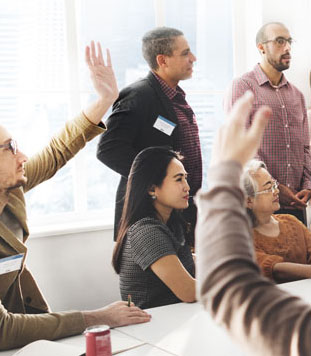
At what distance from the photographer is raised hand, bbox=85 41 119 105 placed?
7.80ft

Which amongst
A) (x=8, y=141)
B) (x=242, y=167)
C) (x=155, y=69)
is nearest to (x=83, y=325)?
(x=8, y=141)

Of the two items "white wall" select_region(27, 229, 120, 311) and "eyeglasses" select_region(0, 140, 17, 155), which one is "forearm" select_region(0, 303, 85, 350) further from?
"white wall" select_region(27, 229, 120, 311)

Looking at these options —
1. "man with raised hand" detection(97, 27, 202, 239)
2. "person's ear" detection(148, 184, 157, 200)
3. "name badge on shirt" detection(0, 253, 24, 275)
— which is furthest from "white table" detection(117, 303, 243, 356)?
"man with raised hand" detection(97, 27, 202, 239)

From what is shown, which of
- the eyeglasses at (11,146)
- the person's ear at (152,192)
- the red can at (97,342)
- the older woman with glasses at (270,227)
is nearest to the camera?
the red can at (97,342)

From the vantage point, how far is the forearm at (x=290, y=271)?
8.42ft

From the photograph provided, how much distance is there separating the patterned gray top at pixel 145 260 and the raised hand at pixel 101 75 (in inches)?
23.1

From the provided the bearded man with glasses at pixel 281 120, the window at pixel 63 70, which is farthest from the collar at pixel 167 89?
the window at pixel 63 70

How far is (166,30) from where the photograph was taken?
330 centimetres

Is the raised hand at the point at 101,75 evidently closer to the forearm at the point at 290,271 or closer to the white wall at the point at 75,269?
the forearm at the point at 290,271

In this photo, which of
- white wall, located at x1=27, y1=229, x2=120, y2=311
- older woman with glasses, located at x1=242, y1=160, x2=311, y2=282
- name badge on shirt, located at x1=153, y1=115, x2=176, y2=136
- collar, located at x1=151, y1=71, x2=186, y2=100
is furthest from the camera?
white wall, located at x1=27, y1=229, x2=120, y2=311

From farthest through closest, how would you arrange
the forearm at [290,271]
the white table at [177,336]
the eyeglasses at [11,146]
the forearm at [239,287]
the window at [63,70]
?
the window at [63,70], the forearm at [290,271], the eyeglasses at [11,146], the white table at [177,336], the forearm at [239,287]

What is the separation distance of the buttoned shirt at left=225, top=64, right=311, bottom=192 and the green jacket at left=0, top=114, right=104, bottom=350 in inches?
61.2

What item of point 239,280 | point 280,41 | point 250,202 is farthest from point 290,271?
point 239,280

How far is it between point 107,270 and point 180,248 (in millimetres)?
1296
